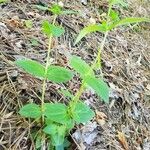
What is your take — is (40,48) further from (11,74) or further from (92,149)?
(92,149)

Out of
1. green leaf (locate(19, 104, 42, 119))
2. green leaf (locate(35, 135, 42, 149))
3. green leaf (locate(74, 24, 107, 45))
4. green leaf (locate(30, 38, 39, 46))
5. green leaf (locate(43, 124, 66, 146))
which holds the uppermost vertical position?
green leaf (locate(74, 24, 107, 45))

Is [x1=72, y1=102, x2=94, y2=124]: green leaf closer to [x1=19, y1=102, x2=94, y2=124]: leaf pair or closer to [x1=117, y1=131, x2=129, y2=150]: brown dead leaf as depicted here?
[x1=19, y1=102, x2=94, y2=124]: leaf pair

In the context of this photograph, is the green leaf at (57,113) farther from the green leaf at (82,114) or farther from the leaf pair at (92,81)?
the leaf pair at (92,81)

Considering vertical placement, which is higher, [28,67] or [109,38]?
[28,67]

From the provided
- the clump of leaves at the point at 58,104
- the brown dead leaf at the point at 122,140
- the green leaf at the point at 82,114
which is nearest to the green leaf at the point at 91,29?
the clump of leaves at the point at 58,104

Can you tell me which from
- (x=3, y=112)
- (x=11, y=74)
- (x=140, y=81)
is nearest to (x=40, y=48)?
(x=11, y=74)

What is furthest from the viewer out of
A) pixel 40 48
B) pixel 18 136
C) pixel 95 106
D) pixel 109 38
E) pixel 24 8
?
pixel 109 38

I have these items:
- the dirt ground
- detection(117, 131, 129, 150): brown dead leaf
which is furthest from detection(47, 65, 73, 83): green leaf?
detection(117, 131, 129, 150): brown dead leaf
